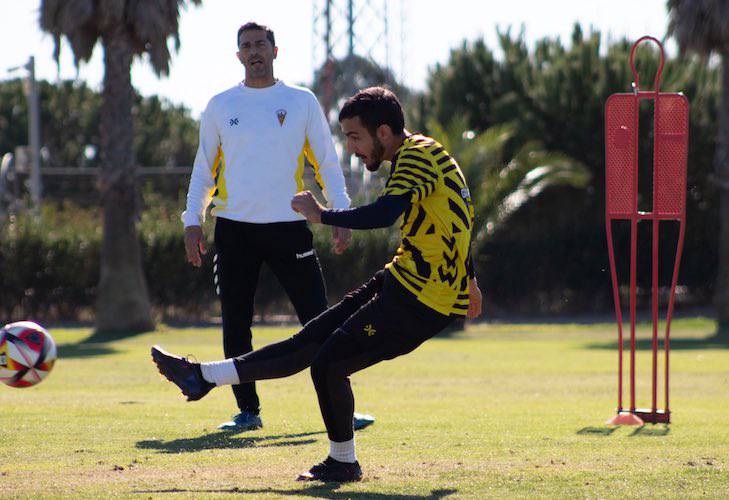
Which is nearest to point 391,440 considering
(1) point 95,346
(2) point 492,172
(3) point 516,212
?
(1) point 95,346

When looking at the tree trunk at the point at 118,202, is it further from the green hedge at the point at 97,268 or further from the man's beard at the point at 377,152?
the man's beard at the point at 377,152

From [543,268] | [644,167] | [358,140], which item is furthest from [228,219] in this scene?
[644,167]

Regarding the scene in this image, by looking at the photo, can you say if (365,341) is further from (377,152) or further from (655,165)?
(655,165)

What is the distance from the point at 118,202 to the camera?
24266mm

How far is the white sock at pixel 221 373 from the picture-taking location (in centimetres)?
637

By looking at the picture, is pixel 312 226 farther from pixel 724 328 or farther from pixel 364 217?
pixel 364 217

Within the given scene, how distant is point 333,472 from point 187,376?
0.86 meters

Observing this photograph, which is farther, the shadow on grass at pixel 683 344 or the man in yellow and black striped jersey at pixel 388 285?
the shadow on grass at pixel 683 344

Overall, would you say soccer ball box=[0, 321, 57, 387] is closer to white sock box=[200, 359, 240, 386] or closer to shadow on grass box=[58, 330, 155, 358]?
white sock box=[200, 359, 240, 386]

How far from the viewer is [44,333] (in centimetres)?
741

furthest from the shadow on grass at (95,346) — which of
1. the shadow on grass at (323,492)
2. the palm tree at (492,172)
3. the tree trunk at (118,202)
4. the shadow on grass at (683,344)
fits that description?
the shadow on grass at (323,492)

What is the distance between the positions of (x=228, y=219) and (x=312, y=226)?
19012 millimetres

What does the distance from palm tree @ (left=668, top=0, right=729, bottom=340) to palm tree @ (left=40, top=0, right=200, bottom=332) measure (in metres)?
9.81

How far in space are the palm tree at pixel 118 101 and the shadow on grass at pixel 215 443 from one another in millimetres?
16592
